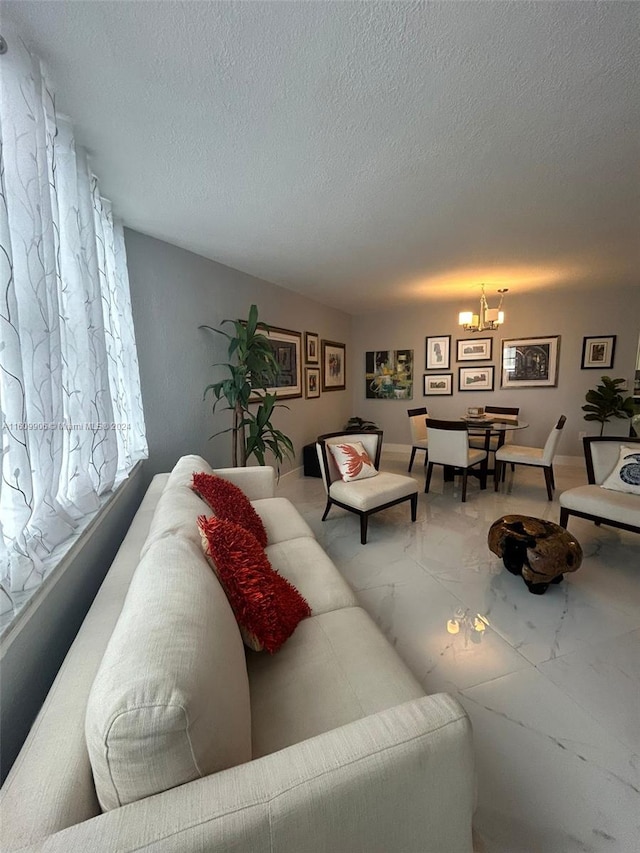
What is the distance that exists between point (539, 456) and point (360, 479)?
2.16 meters

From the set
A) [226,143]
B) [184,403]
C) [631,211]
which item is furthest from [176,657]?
[631,211]

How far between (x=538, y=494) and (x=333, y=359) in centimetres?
335

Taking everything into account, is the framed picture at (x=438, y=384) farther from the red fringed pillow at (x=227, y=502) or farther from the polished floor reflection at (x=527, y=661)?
the red fringed pillow at (x=227, y=502)

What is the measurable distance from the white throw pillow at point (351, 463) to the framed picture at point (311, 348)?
2.06m

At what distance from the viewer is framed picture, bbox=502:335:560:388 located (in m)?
4.89

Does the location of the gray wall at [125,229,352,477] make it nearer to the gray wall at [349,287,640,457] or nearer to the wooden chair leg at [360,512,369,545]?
the wooden chair leg at [360,512,369,545]

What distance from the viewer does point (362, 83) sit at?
127cm

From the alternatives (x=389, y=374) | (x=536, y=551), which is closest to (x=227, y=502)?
(x=536, y=551)

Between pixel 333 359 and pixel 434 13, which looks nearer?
pixel 434 13

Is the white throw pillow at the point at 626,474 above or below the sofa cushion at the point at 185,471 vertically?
below

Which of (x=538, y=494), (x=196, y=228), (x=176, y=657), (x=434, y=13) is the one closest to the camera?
(x=176, y=657)

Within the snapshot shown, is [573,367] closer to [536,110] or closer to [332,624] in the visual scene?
[536,110]

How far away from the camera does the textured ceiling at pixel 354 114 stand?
1.06m

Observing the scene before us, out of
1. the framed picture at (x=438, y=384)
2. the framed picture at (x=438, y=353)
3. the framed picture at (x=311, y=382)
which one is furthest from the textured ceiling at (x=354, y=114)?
the framed picture at (x=438, y=384)
